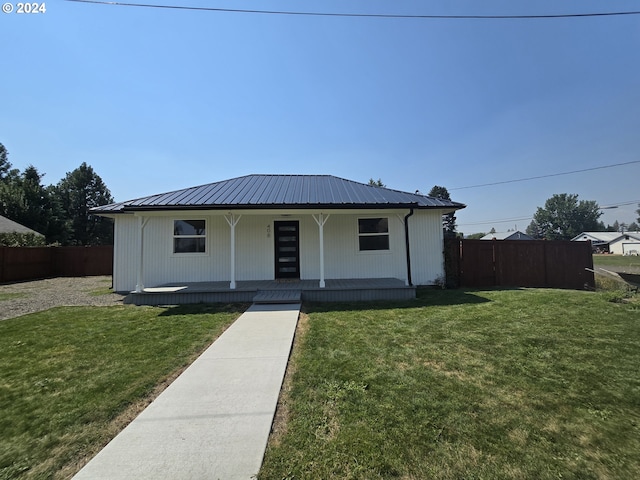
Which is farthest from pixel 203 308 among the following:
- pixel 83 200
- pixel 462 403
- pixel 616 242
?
pixel 616 242

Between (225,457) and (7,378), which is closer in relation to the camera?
(225,457)

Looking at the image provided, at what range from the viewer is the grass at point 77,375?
2231 mm

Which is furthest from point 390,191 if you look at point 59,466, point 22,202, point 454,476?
point 22,202

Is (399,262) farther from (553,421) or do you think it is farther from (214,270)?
(553,421)

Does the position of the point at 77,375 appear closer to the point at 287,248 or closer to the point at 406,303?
the point at 406,303

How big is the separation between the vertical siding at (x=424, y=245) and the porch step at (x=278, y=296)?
458 cm

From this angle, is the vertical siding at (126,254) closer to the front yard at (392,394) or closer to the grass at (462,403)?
the front yard at (392,394)

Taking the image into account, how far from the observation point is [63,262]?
56.8 feet

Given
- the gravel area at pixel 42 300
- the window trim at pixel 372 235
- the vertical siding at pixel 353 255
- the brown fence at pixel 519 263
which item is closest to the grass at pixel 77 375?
the gravel area at pixel 42 300

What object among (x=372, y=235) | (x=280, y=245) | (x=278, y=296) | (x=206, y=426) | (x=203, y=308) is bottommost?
(x=206, y=426)

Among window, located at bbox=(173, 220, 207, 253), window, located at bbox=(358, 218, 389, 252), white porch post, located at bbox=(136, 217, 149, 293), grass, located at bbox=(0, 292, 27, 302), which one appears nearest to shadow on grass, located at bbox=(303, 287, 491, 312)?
window, located at bbox=(358, 218, 389, 252)

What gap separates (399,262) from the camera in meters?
10.1

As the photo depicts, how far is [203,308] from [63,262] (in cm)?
1587

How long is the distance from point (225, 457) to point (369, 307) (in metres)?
5.48
